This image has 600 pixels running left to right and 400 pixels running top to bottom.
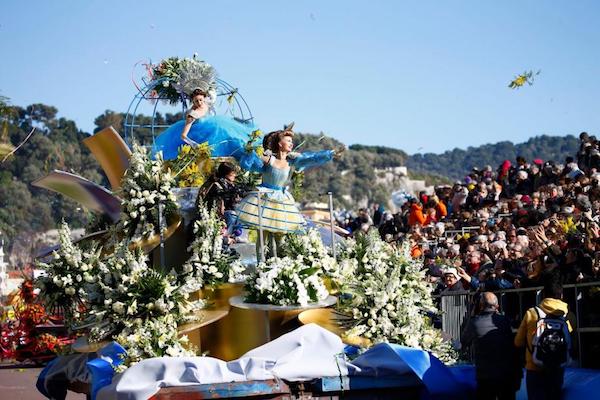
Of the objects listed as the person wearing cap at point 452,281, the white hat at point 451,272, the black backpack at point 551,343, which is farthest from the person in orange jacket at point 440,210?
the black backpack at point 551,343

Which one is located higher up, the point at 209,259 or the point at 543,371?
the point at 209,259

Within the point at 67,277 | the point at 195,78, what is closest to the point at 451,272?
the point at 195,78

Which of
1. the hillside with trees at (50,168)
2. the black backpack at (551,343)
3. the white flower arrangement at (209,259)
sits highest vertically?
the hillside with trees at (50,168)

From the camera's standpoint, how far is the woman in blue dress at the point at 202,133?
14.4m

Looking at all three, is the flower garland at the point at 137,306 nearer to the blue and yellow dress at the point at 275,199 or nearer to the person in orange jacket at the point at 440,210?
the blue and yellow dress at the point at 275,199

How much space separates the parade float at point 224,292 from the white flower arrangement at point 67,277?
0.05 feet

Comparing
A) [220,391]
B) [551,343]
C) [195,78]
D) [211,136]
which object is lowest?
[220,391]

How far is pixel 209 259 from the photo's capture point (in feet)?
42.1

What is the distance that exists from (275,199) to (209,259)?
3.31 feet

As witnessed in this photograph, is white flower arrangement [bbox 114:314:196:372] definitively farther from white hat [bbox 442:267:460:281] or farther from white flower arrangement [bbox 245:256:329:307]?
white hat [bbox 442:267:460:281]

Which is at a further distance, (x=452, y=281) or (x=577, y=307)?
(x=452, y=281)

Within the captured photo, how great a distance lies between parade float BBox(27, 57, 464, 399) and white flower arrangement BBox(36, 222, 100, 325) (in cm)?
2

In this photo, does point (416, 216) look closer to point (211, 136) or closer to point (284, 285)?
point (211, 136)

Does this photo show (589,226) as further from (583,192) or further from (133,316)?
(133,316)
